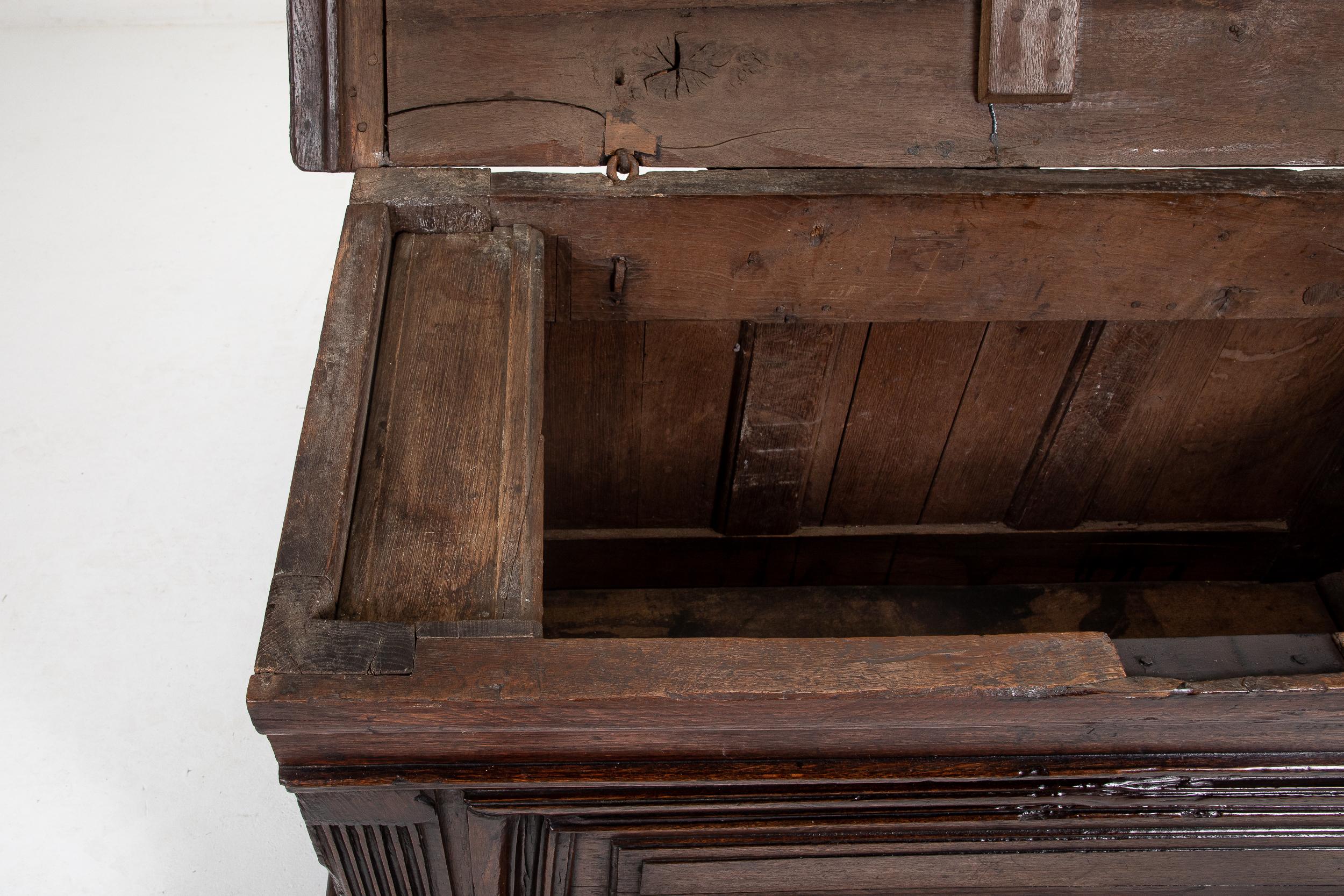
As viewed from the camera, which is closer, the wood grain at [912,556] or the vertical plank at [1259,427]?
the vertical plank at [1259,427]

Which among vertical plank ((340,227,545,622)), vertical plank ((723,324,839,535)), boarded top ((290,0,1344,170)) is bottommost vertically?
vertical plank ((340,227,545,622))

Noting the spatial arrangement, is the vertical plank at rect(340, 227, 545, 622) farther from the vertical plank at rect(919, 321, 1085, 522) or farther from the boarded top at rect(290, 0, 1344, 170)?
the vertical plank at rect(919, 321, 1085, 522)

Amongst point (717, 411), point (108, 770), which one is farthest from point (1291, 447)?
point (108, 770)

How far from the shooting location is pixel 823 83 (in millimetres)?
1818

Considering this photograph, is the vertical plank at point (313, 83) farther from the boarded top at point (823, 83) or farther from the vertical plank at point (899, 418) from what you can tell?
the vertical plank at point (899, 418)

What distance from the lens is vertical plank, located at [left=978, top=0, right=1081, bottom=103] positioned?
1.79m

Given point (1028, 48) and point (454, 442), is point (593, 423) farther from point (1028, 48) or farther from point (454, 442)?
point (1028, 48)

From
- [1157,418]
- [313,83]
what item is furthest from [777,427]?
[313,83]

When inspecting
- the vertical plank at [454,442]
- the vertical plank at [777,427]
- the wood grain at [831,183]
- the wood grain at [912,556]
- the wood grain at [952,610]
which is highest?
the wood grain at [831,183]

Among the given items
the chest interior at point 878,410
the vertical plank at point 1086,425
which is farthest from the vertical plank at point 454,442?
the vertical plank at point 1086,425

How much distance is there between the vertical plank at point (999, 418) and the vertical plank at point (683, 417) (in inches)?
18.5

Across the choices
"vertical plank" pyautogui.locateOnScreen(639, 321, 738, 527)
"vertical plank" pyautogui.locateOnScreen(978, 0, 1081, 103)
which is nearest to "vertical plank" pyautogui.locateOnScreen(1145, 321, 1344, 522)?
"vertical plank" pyautogui.locateOnScreen(978, 0, 1081, 103)

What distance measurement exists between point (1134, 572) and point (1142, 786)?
1261 millimetres

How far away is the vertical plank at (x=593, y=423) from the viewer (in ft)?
6.71
